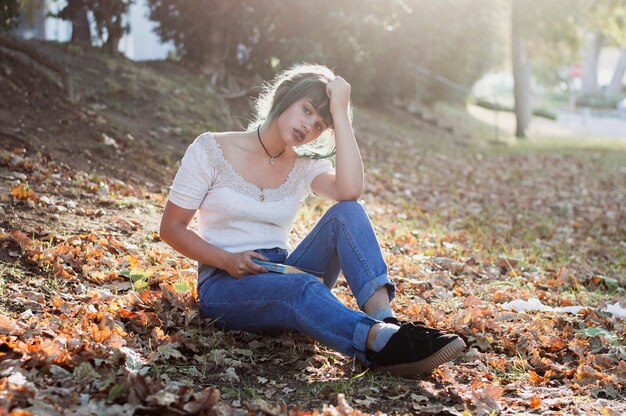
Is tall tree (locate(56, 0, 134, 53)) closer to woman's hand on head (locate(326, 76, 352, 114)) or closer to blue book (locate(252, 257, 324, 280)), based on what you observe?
woman's hand on head (locate(326, 76, 352, 114))

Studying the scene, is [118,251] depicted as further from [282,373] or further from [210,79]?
[210,79]

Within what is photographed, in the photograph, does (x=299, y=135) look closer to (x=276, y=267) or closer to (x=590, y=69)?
(x=276, y=267)

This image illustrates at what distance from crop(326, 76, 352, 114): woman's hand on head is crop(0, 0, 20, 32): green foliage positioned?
6.55m

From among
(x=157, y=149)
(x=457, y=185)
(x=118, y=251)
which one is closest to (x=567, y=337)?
(x=118, y=251)

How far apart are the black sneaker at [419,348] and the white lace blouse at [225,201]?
89 cm

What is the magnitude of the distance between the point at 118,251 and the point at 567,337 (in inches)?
106

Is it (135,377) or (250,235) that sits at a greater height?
(250,235)

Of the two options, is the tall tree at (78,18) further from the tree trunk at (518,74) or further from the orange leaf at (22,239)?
the tree trunk at (518,74)

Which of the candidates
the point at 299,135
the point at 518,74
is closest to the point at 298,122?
the point at 299,135

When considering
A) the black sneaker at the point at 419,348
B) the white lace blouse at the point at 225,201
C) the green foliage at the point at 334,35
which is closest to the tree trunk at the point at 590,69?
the green foliage at the point at 334,35

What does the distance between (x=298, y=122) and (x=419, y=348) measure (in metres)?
1.23

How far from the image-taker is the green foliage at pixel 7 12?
8.86 m

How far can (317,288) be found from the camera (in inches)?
127

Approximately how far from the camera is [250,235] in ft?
11.9
